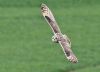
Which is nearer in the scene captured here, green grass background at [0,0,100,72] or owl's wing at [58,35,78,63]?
owl's wing at [58,35,78,63]

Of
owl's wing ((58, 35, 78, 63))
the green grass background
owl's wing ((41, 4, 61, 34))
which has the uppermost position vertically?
the green grass background

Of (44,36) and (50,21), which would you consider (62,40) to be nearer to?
(50,21)

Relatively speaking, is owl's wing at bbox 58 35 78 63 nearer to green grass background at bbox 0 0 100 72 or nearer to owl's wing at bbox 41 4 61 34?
owl's wing at bbox 41 4 61 34

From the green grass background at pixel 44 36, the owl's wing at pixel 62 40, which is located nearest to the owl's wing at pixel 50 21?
the owl's wing at pixel 62 40

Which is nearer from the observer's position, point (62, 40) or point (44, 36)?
point (62, 40)

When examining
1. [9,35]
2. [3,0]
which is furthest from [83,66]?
[3,0]

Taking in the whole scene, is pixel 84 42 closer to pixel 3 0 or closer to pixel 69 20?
pixel 69 20

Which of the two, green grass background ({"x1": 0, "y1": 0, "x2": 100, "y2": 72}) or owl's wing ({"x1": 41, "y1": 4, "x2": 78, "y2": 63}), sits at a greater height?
green grass background ({"x1": 0, "y1": 0, "x2": 100, "y2": 72})

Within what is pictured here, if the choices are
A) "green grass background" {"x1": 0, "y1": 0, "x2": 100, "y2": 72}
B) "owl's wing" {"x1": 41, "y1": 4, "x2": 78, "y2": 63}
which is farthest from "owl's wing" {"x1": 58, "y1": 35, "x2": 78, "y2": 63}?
"green grass background" {"x1": 0, "y1": 0, "x2": 100, "y2": 72}

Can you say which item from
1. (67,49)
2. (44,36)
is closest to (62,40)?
(67,49)
